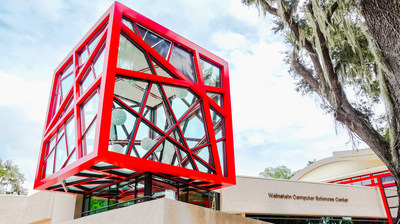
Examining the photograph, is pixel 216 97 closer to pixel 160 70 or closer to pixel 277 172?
pixel 160 70

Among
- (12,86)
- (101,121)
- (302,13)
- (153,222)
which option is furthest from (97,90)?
(12,86)

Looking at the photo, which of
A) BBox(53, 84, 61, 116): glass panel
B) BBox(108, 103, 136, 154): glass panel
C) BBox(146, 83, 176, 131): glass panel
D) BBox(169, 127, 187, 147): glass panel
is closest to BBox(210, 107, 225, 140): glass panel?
BBox(169, 127, 187, 147): glass panel

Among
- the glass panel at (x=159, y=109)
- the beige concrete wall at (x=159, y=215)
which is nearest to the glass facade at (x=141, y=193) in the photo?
the beige concrete wall at (x=159, y=215)

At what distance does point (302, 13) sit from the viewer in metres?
9.44

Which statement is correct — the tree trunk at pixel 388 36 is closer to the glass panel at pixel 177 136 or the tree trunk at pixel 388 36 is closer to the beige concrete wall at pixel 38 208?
the glass panel at pixel 177 136

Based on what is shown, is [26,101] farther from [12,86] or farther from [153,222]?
[153,222]

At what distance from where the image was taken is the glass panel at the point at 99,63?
31.8ft

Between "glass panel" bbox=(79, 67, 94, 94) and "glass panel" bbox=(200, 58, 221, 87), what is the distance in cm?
397

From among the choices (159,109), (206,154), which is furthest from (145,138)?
(206,154)

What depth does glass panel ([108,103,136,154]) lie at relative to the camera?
9.02 metres

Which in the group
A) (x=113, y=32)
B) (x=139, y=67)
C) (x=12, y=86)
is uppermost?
(x=12, y=86)

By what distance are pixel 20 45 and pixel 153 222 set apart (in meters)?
40.6

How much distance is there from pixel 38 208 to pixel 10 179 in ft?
49.9

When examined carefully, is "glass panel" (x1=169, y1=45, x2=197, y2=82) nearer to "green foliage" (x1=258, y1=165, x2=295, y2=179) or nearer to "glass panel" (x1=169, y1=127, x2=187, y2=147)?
"glass panel" (x1=169, y1=127, x2=187, y2=147)
